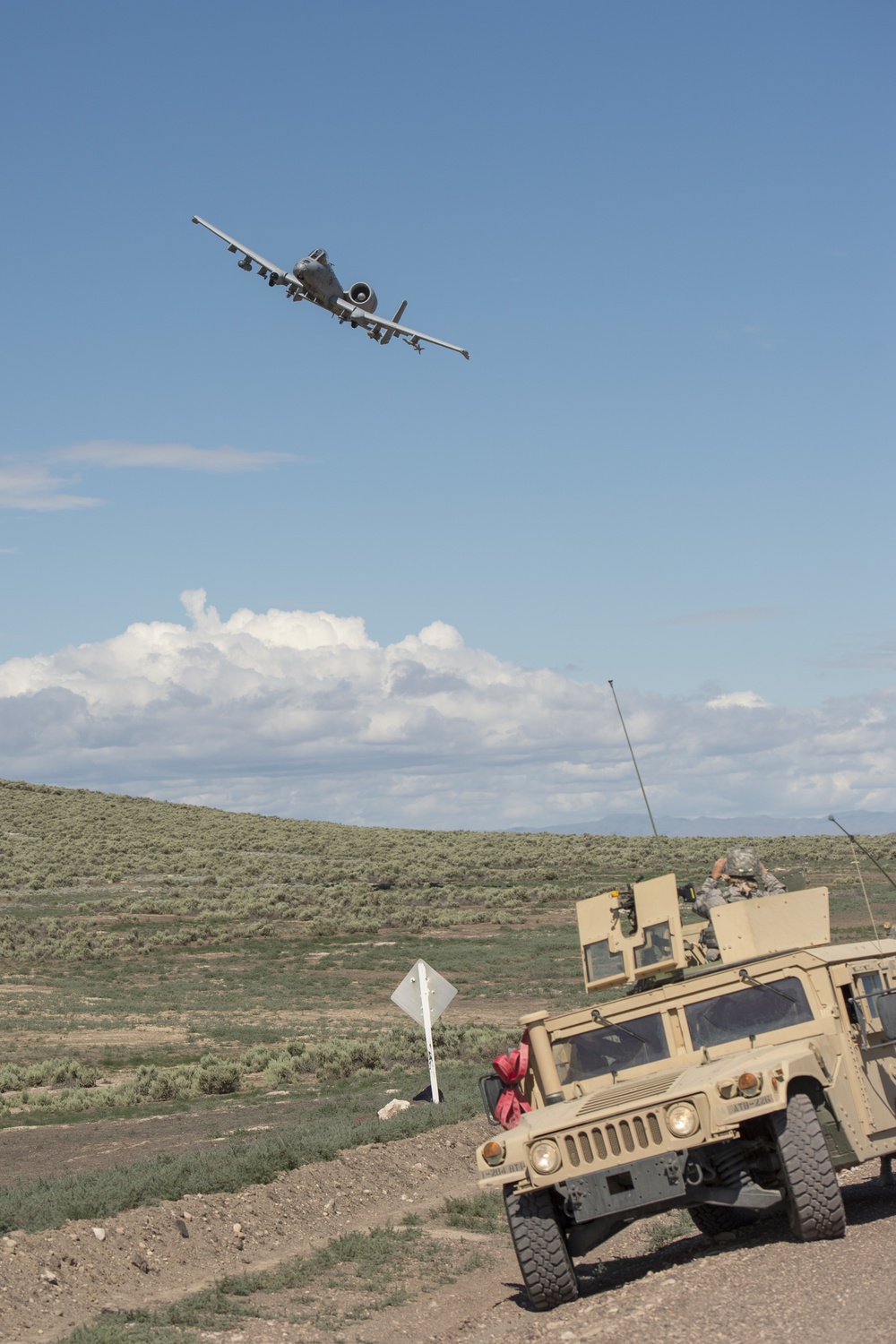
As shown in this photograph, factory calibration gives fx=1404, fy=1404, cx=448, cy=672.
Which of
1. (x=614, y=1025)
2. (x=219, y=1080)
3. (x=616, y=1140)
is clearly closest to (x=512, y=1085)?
(x=614, y=1025)

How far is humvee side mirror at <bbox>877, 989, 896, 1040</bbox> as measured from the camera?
30.2 feet

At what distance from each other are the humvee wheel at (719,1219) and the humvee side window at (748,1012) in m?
1.39

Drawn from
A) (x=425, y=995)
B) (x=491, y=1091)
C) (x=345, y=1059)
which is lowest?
(x=491, y=1091)

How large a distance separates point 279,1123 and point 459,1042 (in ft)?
25.2

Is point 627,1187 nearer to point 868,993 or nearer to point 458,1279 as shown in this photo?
point 868,993

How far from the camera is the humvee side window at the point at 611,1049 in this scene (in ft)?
31.2

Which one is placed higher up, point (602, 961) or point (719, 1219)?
point (602, 961)

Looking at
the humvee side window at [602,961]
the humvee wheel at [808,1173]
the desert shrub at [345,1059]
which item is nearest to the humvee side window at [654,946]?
the humvee side window at [602,961]

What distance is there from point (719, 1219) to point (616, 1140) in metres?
2.04

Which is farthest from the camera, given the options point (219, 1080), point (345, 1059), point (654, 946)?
point (345, 1059)

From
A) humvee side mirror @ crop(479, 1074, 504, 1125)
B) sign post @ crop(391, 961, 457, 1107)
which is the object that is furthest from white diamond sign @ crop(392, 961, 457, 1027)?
humvee side mirror @ crop(479, 1074, 504, 1125)

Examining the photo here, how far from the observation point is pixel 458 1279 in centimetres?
1073

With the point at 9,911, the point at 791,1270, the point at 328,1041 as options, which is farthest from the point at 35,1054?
the point at 9,911

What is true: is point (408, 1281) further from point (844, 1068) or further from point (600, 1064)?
point (844, 1068)
